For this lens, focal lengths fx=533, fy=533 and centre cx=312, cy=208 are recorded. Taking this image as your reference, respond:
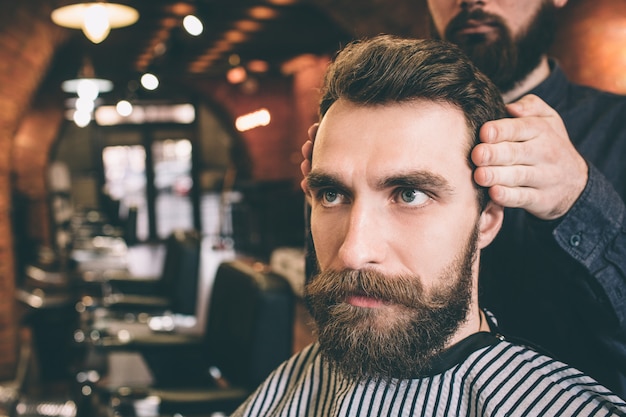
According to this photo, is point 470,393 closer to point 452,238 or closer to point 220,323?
point 452,238

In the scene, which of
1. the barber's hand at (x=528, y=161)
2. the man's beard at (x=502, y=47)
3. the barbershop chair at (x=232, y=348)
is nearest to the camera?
the barber's hand at (x=528, y=161)

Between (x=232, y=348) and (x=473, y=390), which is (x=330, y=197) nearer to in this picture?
(x=473, y=390)

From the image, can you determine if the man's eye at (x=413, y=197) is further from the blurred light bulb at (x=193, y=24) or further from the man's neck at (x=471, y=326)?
the blurred light bulb at (x=193, y=24)

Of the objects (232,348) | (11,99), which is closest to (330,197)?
(232,348)

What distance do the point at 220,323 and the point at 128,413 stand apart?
1.82 feet

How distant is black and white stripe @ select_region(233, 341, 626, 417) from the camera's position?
2.80ft

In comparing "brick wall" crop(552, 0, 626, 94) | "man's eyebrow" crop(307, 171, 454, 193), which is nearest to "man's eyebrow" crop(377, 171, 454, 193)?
"man's eyebrow" crop(307, 171, 454, 193)

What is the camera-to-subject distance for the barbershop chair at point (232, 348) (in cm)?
169

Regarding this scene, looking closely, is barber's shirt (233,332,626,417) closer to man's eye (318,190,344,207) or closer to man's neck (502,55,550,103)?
man's eye (318,190,344,207)

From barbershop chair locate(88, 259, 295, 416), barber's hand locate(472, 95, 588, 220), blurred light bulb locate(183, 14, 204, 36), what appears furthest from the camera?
blurred light bulb locate(183, 14, 204, 36)

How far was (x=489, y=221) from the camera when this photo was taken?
104 centimetres

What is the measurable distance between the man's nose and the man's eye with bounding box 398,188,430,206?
5 centimetres

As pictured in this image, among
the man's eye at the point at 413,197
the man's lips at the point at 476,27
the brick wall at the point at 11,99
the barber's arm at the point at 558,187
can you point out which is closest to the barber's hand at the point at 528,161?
the barber's arm at the point at 558,187

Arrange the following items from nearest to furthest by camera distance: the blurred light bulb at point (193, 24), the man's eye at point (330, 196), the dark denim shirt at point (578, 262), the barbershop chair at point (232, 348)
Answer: the dark denim shirt at point (578, 262), the man's eye at point (330, 196), the barbershop chair at point (232, 348), the blurred light bulb at point (193, 24)
